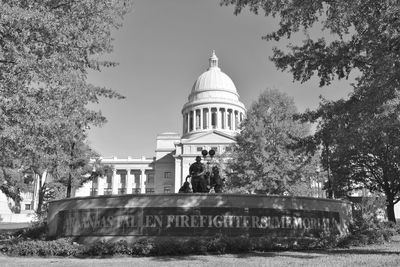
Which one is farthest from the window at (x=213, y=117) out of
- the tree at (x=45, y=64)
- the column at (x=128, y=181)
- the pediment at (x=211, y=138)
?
the tree at (x=45, y=64)

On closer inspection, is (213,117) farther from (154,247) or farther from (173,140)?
(154,247)

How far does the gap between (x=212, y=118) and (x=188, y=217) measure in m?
87.4

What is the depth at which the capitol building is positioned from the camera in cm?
10031

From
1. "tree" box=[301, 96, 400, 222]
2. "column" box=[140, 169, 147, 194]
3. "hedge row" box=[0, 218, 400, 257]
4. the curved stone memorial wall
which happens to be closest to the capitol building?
"column" box=[140, 169, 147, 194]

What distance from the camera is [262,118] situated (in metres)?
34.4

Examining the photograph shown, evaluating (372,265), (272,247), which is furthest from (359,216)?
(372,265)

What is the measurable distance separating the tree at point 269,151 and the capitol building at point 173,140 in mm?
59743

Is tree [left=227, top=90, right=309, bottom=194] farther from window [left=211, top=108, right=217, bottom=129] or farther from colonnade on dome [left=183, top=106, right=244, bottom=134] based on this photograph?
window [left=211, top=108, right=217, bottom=129]

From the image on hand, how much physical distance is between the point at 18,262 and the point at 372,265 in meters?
9.66

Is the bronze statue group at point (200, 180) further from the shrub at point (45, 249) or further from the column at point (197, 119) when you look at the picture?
the column at point (197, 119)

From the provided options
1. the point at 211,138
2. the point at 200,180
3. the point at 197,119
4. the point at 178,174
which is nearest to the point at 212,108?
the point at 197,119

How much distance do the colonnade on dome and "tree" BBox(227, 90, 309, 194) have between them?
65.7 metres

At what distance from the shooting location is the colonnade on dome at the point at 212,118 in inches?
4024

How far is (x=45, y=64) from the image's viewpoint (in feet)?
42.1
